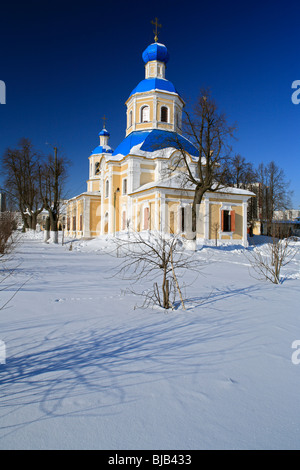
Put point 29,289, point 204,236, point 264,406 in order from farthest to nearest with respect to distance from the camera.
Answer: point 204,236 → point 29,289 → point 264,406

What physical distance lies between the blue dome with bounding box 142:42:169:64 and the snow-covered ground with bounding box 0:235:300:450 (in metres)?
29.5

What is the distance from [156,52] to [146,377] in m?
31.7

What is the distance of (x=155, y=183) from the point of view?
70.3 feet

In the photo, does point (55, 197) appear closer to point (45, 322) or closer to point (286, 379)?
point (45, 322)

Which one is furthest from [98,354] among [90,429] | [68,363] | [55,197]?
[55,197]

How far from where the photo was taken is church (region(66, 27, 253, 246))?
21609mm

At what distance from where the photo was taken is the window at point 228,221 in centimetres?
2367

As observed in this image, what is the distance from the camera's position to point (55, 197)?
25422 mm

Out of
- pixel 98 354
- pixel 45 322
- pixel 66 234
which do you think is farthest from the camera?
pixel 66 234

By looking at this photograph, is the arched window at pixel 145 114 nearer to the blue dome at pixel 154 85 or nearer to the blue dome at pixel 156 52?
the blue dome at pixel 154 85

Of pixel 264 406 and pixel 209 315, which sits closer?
pixel 264 406

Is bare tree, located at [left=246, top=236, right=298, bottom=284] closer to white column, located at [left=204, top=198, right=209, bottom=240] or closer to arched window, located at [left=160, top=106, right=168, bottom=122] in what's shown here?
white column, located at [left=204, top=198, right=209, bottom=240]

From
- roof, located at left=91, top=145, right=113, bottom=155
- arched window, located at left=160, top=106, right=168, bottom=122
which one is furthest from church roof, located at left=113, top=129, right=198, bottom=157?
roof, located at left=91, top=145, right=113, bottom=155
